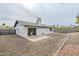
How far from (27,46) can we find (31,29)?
26 centimetres

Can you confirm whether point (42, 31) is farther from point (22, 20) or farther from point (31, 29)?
point (22, 20)

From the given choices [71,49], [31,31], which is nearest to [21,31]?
[31,31]

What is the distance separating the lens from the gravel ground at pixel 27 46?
132 inches

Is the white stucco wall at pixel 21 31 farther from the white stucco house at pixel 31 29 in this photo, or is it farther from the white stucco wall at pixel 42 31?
the white stucco wall at pixel 42 31

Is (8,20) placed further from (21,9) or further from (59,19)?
(59,19)

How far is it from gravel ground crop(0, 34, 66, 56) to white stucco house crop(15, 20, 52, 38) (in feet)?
0.33

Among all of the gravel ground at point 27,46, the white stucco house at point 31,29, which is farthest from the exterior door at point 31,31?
the gravel ground at point 27,46

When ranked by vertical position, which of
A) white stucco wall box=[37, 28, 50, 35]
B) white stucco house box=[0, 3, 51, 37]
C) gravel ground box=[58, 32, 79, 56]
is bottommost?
gravel ground box=[58, 32, 79, 56]

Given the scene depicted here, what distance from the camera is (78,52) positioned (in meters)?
3.30

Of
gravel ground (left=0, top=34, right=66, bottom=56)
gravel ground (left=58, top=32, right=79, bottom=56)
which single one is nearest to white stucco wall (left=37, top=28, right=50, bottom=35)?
gravel ground (left=0, top=34, right=66, bottom=56)

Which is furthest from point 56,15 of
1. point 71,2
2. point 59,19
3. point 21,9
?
point 21,9

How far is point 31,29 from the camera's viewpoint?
11.2ft

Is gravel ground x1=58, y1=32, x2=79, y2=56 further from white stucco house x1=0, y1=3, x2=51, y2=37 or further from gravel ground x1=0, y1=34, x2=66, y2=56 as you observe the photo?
white stucco house x1=0, y1=3, x2=51, y2=37

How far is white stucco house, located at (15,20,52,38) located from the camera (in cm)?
341
